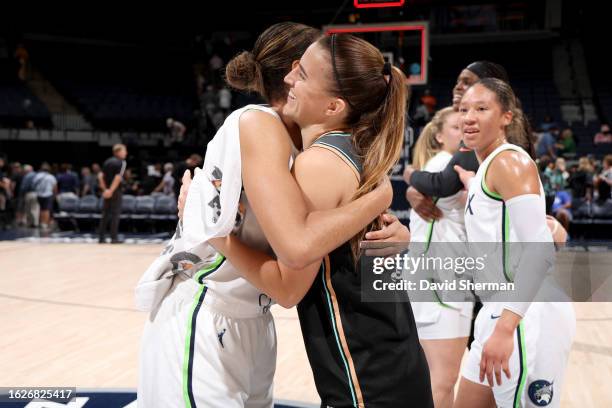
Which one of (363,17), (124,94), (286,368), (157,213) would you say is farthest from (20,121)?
(286,368)

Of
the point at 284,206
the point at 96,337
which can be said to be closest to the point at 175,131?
the point at 96,337

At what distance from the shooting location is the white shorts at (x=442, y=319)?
2648mm

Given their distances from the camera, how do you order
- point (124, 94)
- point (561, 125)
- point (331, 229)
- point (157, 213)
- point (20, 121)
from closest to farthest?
point (331, 229)
point (157, 213)
point (561, 125)
point (20, 121)
point (124, 94)

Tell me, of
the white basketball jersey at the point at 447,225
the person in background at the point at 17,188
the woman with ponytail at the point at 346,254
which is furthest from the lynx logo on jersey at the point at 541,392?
the person in background at the point at 17,188

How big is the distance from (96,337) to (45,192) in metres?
8.72

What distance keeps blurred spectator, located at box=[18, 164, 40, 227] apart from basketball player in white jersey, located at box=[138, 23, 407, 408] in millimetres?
12205

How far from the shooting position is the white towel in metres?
1.42

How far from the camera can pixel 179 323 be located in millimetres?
1576

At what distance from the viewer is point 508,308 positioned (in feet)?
6.16

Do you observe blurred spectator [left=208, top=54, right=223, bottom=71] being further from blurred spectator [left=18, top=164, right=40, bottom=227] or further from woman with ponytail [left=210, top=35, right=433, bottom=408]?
woman with ponytail [left=210, top=35, right=433, bottom=408]

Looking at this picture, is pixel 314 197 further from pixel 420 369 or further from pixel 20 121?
pixel 20 121

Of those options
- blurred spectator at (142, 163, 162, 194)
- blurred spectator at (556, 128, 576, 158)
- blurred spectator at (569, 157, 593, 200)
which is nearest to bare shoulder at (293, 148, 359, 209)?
blurred spectator at (569, 157, 593, 200)

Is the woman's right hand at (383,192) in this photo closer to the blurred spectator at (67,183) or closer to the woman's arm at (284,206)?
the woman's arm at (284,206)

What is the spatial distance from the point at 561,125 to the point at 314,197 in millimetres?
15360
